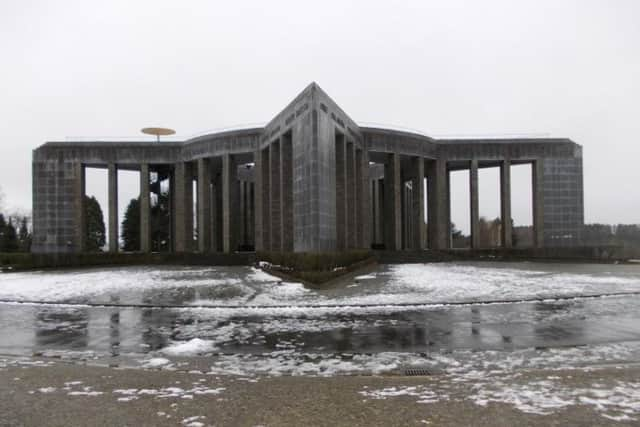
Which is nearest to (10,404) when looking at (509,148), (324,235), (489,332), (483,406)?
(483,406)

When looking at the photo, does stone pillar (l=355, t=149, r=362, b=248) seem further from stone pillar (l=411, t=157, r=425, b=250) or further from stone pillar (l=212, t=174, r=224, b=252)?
stone pillar (l=212, t=174, r=224, b=252)

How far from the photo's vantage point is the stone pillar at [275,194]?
3625 centimetres

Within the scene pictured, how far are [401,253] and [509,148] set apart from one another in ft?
62.4

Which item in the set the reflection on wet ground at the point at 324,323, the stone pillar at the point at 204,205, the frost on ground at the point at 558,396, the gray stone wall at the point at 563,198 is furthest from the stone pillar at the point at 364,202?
the frost on ground at the point at 558,396

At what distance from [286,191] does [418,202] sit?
18077 millimetres

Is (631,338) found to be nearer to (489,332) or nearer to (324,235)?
(489,332)

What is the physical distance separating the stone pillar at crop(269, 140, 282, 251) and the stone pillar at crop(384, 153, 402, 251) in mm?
12244

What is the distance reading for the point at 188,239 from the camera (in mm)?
49000

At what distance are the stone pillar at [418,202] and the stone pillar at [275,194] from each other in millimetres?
15736

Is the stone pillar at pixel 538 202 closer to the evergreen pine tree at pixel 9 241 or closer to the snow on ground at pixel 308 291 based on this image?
the snow on ground at pixel 308 291

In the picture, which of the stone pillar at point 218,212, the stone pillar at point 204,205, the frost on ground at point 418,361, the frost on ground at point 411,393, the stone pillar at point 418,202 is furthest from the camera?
the stone pillar at point 218,212

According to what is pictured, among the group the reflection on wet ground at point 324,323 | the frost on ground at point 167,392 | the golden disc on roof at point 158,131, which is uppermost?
the golden disc on roof at point 158,131

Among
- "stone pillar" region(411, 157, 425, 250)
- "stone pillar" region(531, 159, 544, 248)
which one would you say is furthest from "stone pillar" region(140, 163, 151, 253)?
"stone pillar" region(531, 159, 544, 248)

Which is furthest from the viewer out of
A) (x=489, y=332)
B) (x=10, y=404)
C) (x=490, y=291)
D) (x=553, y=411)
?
(x=490, y=291)
